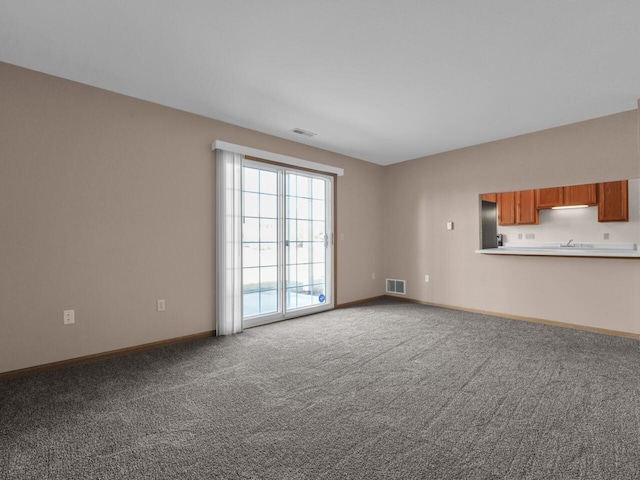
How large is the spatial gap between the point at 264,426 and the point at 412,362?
5.24ft

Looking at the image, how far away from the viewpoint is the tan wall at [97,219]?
2754mm

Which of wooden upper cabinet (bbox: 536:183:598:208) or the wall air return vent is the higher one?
wooden upper cabinet (bbox: 536:183:598:208)

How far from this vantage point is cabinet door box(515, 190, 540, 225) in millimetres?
6008

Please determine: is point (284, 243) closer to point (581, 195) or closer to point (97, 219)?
point (97, 219)

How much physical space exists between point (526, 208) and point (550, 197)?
44 cm

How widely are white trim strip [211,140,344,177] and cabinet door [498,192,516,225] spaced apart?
11.1 feet

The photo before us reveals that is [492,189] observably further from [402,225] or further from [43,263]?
[43,263]

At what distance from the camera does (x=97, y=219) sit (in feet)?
10.3

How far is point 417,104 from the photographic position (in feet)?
11.7

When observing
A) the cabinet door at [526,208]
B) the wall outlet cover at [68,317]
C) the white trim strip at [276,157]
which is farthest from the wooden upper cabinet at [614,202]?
the wall outlet cover at [68,317]

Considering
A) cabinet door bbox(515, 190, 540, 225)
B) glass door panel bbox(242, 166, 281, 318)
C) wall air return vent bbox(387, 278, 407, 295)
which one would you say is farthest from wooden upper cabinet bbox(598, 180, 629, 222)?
glass door panel bbox(242, 166, 281, 318)

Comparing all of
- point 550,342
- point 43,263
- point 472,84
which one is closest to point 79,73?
point 43,263

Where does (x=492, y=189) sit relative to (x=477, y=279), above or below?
above

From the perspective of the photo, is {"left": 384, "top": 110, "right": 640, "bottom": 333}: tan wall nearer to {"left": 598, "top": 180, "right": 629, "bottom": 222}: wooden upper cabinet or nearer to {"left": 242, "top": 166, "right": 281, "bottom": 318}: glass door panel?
{"left": 598, "top": 180, "right": 629, "bottom": 222}: wooden upper cabinet
